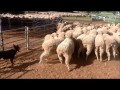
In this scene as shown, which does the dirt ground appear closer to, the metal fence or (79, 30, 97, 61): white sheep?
(79, 30, 97, 61): white sheep

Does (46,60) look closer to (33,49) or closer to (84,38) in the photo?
(84,38)

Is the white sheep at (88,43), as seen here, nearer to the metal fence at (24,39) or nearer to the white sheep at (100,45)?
the white sheep at (100,45)

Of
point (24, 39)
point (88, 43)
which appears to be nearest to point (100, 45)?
point (88, 43)

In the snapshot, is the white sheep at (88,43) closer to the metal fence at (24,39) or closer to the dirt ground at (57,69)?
the dirt ground at (57,69)

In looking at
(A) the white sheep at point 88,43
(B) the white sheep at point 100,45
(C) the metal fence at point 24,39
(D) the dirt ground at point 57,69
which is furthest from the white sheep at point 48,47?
(C) the metal fence at point 24,39

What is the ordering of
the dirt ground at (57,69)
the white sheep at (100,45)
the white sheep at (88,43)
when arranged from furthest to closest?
the white sheep at (88,43) → the white sheep at (100,45) → the dirt ground at (57,69)

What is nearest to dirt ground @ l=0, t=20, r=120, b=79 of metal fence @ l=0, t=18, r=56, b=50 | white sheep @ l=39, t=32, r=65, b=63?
white sheep @ l=39, t=32, r=65, b=63

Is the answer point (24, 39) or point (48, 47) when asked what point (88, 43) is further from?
point (24, 39)

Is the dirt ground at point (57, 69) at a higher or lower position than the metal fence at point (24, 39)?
lower

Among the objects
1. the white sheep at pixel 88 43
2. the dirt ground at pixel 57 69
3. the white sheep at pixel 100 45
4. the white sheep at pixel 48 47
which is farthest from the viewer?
the white sheep at pixel 88 43

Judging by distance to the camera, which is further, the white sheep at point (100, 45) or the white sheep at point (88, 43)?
the white sheep at point (88, 43)

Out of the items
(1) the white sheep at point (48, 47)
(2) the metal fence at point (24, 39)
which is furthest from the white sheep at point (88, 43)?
(2) the metal fence at point (24, 39)

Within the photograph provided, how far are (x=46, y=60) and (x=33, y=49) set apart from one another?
108 inches
